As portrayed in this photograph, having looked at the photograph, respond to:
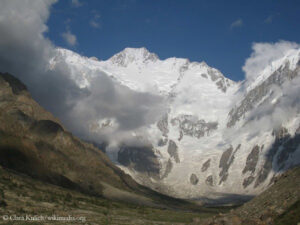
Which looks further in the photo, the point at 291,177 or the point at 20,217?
the point at 291,177

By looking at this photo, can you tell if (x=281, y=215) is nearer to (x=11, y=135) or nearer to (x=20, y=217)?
(x=20, y=217)

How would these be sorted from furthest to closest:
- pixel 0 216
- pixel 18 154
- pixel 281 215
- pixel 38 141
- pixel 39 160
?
pixel 38 141
pixel 39 160
pixel 18 154
pixel 0 216
pixel 281 215

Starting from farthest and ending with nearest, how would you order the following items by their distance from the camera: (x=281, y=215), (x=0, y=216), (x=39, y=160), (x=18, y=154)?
1. (x=39, y=160)
2. (x=18, y=154)
3. (x=0, y=216)
4. (x=281, y=215)

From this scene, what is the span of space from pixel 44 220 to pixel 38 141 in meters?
159

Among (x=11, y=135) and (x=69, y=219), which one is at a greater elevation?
(x=11, y=135)

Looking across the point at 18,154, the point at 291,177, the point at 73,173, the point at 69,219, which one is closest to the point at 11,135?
the point at 18,154

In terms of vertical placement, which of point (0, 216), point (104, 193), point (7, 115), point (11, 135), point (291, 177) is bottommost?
point (0, 216)

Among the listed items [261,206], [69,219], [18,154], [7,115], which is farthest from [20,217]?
[7,115]

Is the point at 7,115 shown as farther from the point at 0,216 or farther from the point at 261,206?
the point at 261,206

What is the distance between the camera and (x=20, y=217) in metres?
44.1

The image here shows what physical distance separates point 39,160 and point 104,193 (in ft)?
141

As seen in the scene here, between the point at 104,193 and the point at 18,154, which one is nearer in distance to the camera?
the point at 18,154

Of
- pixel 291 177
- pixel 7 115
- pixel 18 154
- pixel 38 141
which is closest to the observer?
pixel 291 177

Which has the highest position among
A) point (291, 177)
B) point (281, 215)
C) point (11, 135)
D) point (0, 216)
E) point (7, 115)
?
point (7, 115)
